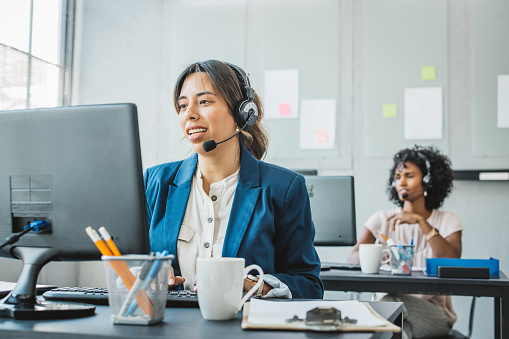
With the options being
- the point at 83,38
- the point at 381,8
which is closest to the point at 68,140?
the point at 381,8

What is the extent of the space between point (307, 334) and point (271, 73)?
3.26 metres

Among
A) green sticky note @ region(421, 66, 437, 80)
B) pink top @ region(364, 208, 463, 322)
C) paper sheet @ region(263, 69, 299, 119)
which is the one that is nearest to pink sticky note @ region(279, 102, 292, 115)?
paper sheet @ region(263, 69, 299, 119)

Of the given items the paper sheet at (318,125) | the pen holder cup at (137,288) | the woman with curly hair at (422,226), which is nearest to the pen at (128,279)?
the pen holder cup at (137,288)

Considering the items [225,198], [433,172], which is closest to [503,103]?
[433,172]

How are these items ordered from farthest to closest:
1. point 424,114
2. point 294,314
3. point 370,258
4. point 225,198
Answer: point 424,114
point 370,258
point 225,198
point 294,314

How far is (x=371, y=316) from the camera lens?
909 mm

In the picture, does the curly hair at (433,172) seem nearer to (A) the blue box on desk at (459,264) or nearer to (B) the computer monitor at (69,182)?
(A) the blue box on desk at (459,264)

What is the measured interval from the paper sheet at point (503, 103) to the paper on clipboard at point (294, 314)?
115 inches

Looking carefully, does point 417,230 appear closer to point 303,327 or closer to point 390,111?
point 390,111

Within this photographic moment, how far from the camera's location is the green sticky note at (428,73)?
3682 millimetres

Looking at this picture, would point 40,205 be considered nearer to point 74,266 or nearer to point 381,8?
point 74,266

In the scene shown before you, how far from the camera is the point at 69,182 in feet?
3.15

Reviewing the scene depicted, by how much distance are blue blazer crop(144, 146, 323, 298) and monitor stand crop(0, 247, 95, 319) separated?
1.54 feet

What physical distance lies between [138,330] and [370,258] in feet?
5.11
